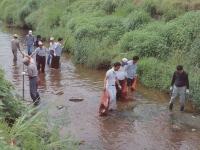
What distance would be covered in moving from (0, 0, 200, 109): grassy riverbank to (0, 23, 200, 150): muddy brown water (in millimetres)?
996

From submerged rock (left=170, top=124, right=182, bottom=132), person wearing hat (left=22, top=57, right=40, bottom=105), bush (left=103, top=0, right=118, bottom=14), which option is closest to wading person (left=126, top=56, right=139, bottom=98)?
submerged rock (left=170, top=124, right=182, bottom=132)

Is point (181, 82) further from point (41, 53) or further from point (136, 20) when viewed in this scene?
point (136, 20)

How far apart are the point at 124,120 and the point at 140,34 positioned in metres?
6.88

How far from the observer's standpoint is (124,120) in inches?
387

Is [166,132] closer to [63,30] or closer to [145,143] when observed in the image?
[145,143]

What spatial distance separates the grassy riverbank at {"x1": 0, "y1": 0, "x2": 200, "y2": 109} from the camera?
13.3m

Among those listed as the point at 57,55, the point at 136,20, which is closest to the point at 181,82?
the point at 57,55

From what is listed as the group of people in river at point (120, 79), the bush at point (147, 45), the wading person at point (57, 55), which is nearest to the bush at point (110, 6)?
the bush at point (147, 45)

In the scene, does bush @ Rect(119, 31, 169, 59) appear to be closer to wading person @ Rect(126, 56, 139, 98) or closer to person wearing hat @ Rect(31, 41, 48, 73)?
wading person @ Rect(126, 56, 139, 98)

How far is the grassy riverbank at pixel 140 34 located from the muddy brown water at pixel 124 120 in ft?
3.27

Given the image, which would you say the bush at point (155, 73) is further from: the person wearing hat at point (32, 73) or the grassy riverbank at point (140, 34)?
the person wearing hat at point (32, 73)

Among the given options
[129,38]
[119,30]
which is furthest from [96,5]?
[129,38]

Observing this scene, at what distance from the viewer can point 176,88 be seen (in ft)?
33.9

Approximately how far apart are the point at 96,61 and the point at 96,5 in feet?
30.2
